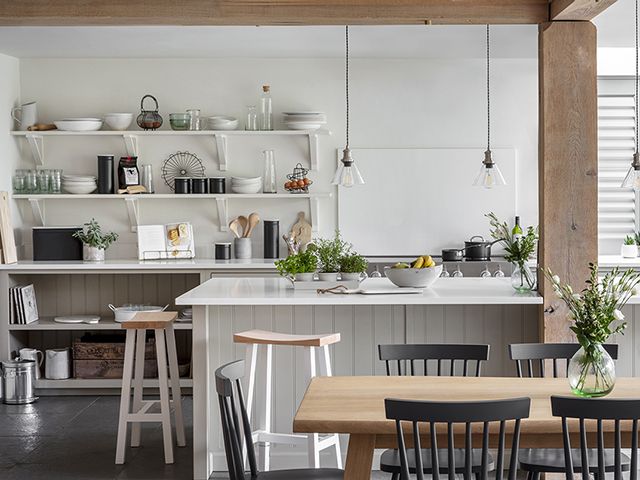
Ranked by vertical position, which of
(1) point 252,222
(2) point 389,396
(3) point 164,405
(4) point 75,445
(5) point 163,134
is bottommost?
(4) point 75,445

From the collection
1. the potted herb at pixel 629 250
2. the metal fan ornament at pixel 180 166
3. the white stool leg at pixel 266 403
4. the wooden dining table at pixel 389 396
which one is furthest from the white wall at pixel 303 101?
the wooden dining table at pixel 389 396

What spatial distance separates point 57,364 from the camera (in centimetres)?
712

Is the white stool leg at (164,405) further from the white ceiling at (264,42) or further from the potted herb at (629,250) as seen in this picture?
the potted herb at (629,250)

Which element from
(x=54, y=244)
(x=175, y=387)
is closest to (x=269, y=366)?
(x=175, y=387)

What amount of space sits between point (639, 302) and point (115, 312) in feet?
12.7

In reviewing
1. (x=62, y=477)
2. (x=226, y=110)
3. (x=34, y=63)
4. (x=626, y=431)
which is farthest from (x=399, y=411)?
(x=34, y=63)

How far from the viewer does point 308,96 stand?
760cm

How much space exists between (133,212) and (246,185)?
0.93 meters

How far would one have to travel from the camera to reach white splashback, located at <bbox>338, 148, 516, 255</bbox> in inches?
300

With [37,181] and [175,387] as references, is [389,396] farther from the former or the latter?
[37,181]

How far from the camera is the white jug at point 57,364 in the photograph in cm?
711

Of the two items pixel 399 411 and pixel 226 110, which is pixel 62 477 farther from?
pixel 226 110

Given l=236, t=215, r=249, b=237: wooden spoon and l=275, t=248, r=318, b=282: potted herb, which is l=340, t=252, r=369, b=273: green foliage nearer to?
l=275, t=248, r=318, b=282: potted herb

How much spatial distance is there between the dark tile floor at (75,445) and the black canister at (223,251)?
44.5 inches
